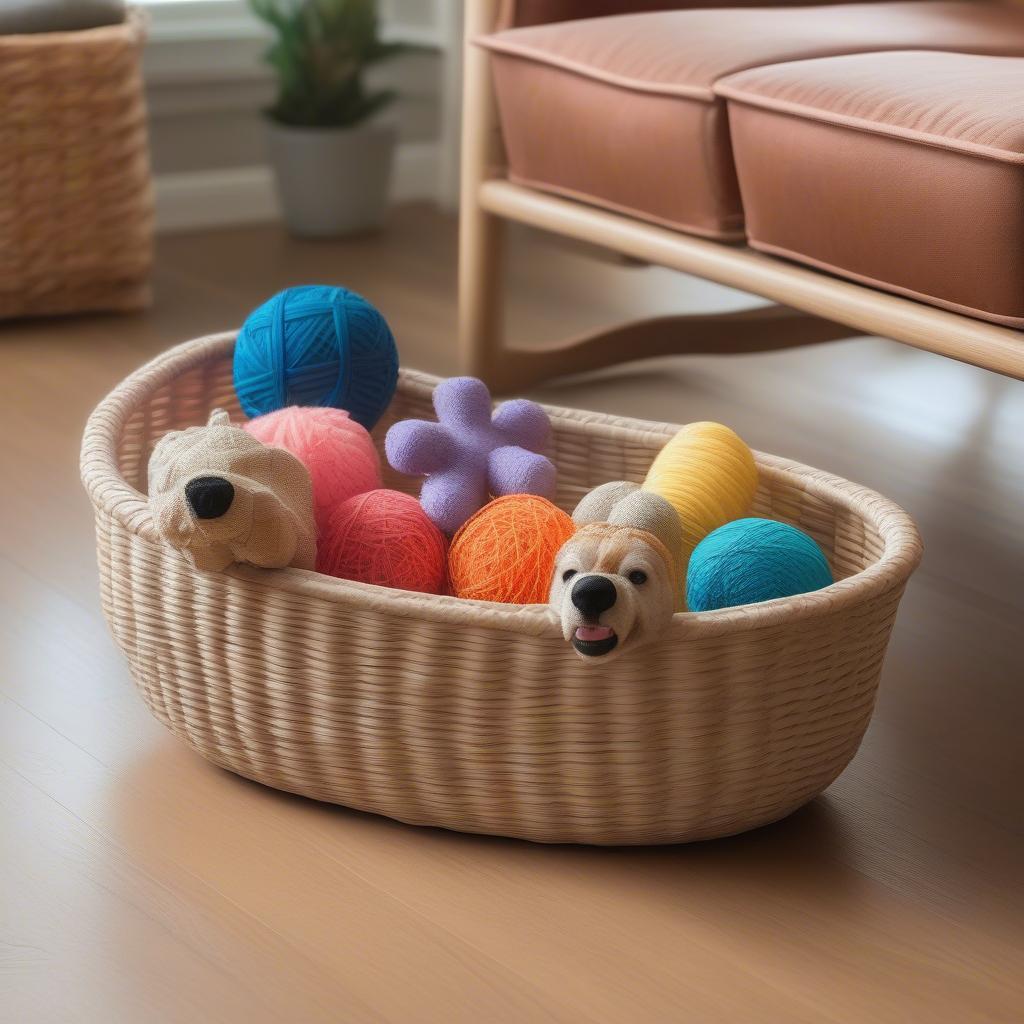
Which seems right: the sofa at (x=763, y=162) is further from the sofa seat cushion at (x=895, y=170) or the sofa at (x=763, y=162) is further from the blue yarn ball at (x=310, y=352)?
the blue yarn ball at (x=310, y=352)

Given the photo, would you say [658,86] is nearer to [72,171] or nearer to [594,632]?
[594,632]

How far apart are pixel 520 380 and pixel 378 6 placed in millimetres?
1043

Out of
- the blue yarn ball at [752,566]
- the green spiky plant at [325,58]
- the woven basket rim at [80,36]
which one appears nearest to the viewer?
the blue yarn ball at [752,566]

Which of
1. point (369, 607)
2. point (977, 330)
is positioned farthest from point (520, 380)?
point (369, 607)

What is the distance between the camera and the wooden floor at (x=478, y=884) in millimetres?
798

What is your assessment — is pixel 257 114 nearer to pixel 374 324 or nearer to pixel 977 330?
pixel 374 324

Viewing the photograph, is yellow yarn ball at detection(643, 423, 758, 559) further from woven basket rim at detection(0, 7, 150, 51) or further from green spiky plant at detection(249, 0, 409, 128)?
green spiky plant at detection(249, 0, 409, 128)

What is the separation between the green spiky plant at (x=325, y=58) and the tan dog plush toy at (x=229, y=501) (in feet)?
4.96

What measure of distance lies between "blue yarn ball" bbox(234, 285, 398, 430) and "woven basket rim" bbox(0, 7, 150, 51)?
82 centimetres

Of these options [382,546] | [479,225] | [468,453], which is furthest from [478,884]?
[479,225]

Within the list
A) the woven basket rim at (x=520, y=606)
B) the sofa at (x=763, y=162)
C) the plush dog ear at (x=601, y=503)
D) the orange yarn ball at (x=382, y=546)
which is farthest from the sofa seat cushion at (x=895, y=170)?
the orange yarn ball at (x=382, y=546)

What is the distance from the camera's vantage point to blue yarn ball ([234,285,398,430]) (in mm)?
1137

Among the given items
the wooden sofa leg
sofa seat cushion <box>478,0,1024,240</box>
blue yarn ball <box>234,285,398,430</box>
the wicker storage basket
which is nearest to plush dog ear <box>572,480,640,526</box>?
blue yarn ball <box>234,285,398,430</box>

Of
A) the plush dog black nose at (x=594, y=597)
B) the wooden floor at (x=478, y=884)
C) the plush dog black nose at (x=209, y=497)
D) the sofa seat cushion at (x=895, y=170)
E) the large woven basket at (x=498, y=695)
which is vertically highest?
the sofa seat cushion at (x=895, y=170)
